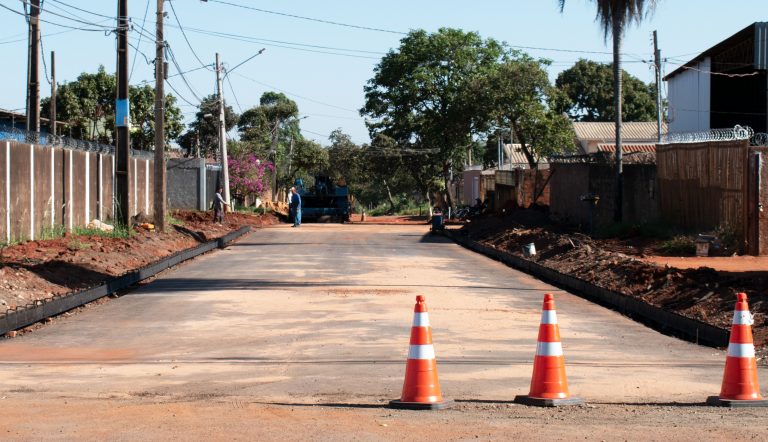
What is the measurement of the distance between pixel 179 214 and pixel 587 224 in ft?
64.2

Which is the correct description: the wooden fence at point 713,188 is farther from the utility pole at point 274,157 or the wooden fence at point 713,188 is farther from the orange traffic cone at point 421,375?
the utility pole at point 274,157

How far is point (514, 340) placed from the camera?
43.0ft

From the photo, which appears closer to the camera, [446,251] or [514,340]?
[514,340]

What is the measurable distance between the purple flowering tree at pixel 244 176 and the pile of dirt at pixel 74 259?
27.0m

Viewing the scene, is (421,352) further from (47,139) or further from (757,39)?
(757,39)

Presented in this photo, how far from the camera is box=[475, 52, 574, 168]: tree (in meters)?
55.3

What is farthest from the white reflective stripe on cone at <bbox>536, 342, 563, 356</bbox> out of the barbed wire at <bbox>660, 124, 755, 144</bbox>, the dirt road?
the barbed wire at <bbox>660, 124, 755, 144</bbox>

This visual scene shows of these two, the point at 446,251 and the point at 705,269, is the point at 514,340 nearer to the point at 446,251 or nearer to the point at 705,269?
the point at 705,269

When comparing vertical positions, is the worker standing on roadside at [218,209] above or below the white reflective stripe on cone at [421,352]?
above

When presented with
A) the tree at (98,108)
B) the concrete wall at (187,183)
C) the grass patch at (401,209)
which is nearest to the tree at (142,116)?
the tree at (98,108)

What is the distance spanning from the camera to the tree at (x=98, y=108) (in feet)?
204

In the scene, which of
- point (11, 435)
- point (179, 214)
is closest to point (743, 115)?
point (179, 214)

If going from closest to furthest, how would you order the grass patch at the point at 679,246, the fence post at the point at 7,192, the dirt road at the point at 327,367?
the dirt road at the point at 327,367, the fence post at the point at 7,192, the grass patch at the point at 679,246

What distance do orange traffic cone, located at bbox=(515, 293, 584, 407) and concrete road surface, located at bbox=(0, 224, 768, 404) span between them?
0.54 meters
